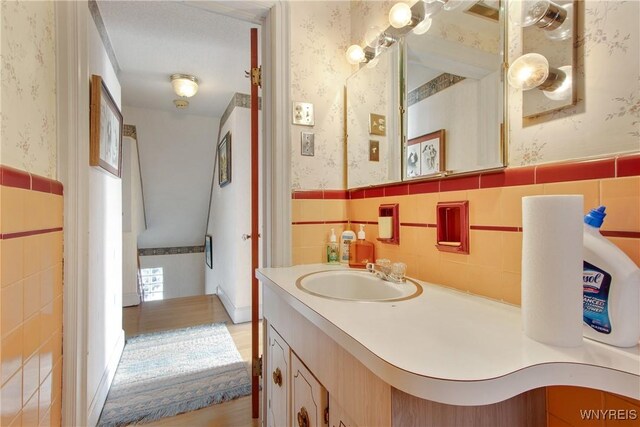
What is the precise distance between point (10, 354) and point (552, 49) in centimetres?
151

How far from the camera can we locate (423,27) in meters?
1.06

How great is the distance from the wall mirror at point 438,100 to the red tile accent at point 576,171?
0.35ft

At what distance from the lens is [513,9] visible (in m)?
0.77

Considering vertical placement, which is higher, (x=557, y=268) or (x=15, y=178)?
(x=15, y=178)

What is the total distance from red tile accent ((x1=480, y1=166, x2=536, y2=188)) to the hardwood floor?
60.7 inches

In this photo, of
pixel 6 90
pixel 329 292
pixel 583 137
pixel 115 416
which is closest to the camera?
pixel 583 137

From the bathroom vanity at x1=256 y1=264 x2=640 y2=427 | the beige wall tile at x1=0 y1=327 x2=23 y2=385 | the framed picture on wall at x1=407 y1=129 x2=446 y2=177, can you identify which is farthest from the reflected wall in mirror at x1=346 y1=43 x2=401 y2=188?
the beige wall tile at x1=0 y1=327 x2=23 y2=385

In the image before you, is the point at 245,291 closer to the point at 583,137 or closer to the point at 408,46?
the point at 408,46

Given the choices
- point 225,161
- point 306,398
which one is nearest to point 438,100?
point 306,398

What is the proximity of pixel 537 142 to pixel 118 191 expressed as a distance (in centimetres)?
240

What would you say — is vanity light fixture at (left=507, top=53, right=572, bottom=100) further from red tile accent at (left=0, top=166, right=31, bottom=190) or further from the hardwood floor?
the hardwood floor

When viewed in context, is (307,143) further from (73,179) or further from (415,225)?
(73,179)

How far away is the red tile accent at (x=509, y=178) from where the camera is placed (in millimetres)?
708

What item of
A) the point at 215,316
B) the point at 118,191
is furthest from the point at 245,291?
the point at 118,191
